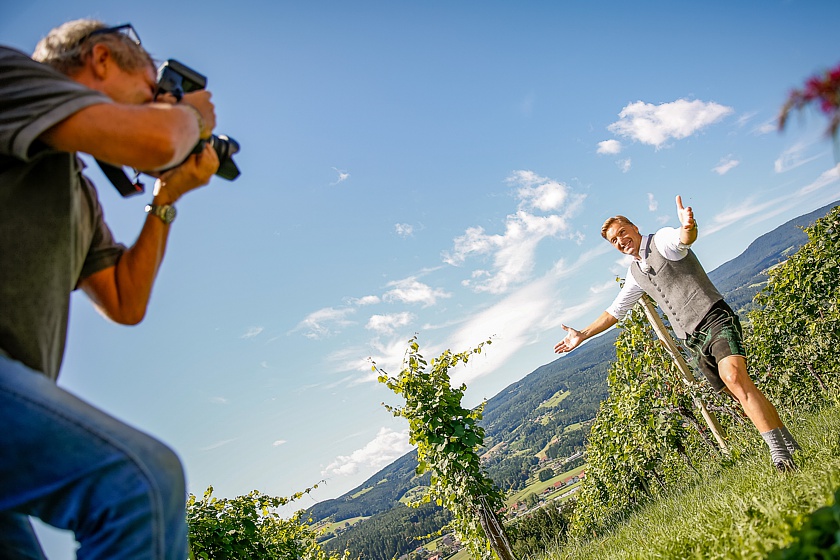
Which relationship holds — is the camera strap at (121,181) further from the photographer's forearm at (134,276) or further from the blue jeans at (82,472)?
the blue jeans at (82,472)

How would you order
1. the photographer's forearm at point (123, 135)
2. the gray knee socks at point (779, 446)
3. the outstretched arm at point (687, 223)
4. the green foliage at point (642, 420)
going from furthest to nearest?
the green foliage at point (642, 420), the outstretched arm at point (687, 223), the gray knee socks at point (779, 446), the photographer's forearm at point (123, 135)

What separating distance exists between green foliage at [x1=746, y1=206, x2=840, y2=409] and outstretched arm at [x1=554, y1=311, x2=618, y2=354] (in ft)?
25.1

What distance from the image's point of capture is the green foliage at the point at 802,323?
10352mm

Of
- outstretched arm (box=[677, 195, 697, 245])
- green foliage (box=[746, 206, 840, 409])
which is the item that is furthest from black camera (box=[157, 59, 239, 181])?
green foliage (box=[746, 206, 840, 409])

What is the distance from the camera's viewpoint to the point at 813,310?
432 inches

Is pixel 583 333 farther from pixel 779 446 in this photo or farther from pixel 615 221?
pixel 779 446

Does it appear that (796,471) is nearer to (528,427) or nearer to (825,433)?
(825,433)

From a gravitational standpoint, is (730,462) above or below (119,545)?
A: below

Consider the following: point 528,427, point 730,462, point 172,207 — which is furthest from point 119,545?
point 528,427

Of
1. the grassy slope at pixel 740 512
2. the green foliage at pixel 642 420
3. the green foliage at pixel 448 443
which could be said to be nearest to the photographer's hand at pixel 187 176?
the grassy slope at pixel 740 512

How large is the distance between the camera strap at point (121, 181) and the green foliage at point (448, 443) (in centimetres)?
522

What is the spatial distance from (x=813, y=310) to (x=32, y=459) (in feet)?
43.7

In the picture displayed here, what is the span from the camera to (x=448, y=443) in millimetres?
6316

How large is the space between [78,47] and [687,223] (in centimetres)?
346
